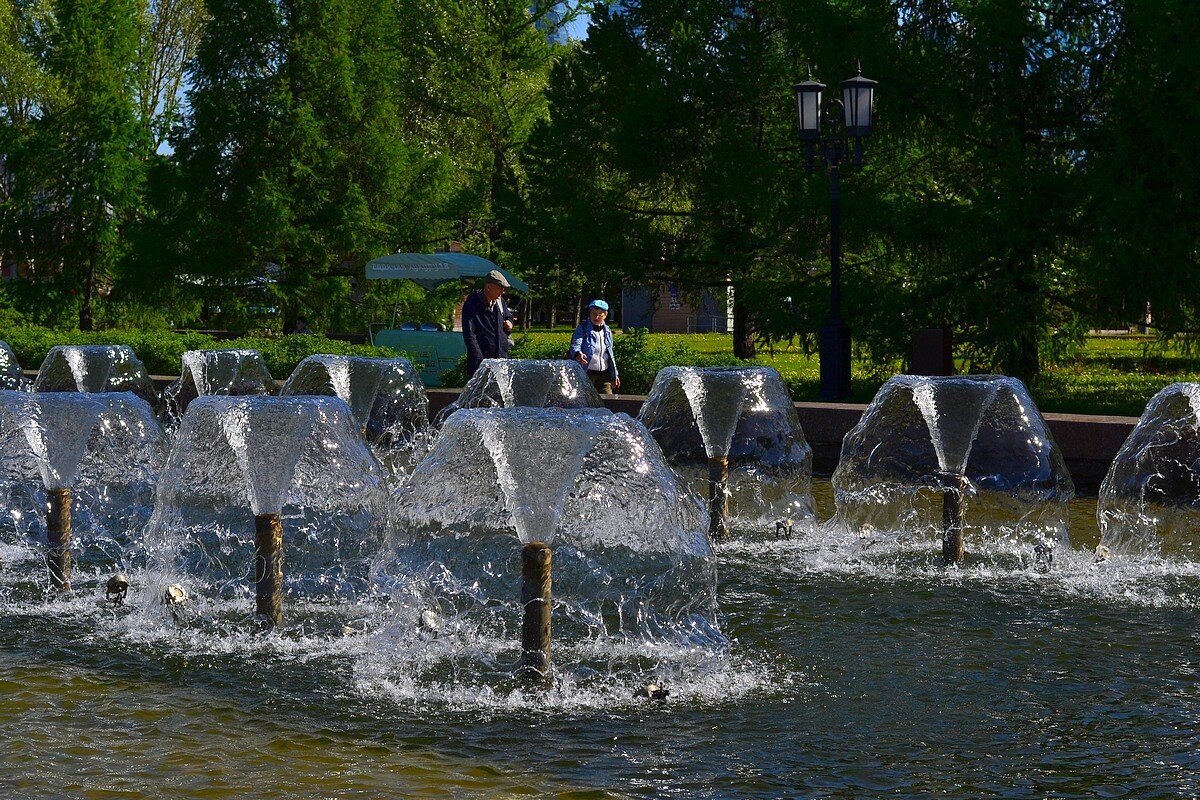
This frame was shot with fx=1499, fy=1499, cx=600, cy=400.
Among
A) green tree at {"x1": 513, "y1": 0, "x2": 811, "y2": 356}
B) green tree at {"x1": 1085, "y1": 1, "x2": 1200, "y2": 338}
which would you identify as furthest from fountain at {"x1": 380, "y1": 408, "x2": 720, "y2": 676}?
green tree at {"x1": 513, "y1": 0, "x2": 811, "y2": 356}

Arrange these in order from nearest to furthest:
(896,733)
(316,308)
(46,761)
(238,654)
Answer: (46,761), (896,733), (238,654), (316,308)

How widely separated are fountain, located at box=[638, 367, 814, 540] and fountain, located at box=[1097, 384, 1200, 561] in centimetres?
235

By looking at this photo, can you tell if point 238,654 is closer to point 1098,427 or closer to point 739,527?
point 739,527

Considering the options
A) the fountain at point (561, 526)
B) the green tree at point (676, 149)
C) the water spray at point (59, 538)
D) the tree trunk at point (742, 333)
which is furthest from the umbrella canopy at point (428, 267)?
the fountain at point (561, 526)

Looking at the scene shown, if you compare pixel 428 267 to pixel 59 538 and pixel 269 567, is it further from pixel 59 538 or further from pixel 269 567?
pixel 269 567

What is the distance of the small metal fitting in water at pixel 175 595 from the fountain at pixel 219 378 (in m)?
10.7

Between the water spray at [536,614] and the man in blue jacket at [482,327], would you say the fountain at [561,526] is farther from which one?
the man in blue jacket at [482,327]

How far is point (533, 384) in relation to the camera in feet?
44.2

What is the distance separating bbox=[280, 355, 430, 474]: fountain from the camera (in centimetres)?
1450

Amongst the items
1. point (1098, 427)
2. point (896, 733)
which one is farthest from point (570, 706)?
point (1098, 427)

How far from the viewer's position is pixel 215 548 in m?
9.14

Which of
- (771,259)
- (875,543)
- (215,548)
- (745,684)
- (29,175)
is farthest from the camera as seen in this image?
(29,175)

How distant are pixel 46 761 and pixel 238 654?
1.72 m

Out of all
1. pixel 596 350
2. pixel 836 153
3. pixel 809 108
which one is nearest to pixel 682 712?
pixel 596 350
